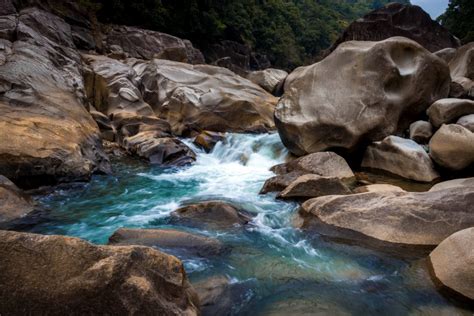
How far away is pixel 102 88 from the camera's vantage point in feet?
46.4

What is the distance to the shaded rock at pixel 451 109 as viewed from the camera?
352 inches

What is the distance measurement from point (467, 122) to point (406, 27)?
1606 centimetres

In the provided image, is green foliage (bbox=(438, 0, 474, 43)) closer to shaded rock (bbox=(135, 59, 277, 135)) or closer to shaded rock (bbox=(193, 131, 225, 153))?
shaded rock (bbox=(135, 59, 277, 135))

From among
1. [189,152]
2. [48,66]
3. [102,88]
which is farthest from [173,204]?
[102,88]

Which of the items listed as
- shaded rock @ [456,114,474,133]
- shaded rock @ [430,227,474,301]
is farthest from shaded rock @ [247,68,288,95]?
shaded rock @ [430,227,474,301]

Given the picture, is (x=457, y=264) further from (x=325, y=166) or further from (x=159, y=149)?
(x=159, y=149)

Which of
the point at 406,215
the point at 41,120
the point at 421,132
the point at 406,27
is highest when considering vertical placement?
the point at 406,27

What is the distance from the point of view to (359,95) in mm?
8945

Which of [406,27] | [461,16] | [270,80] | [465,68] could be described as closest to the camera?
Result: [465,68]

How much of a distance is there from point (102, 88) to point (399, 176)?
11.1 m

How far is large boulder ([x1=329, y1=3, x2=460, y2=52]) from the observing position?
21.6 metres

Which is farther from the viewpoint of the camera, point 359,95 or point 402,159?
point 359,95

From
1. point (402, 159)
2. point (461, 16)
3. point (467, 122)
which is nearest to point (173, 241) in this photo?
point (402, 159)

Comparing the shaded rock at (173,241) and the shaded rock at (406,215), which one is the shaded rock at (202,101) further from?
the shaded rock at (173,241)
